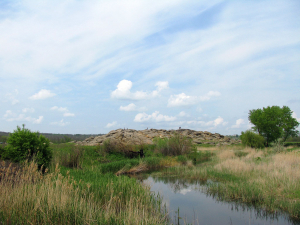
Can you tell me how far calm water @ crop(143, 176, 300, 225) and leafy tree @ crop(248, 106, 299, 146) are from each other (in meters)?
31.5

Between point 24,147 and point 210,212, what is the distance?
8.31 metres

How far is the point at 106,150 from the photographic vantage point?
71.2 ft

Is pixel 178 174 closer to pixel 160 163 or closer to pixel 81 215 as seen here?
pixel 160 163

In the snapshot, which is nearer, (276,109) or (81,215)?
(81,215)

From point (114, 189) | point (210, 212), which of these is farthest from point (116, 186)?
point (210, 212)

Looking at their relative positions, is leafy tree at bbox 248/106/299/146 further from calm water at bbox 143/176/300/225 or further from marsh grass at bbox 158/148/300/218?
calm water at bbox 143/176/300/225

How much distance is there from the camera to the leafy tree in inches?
1457

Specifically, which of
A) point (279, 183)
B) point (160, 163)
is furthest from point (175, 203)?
point (160, 163)

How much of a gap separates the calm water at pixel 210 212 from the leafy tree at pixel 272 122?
31.5 meters

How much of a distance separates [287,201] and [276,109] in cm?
3816

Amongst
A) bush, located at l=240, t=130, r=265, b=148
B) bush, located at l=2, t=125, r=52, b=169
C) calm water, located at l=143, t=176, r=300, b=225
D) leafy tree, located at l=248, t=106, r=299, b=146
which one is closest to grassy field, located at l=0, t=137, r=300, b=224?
calm water, located at l=143, t=176, r=300, b=225

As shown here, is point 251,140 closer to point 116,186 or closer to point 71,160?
point 71,160

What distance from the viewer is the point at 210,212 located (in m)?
7.67

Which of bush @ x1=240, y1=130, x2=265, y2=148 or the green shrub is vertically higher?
bush @ x1=240, y1=130, x2=265, y2=148
